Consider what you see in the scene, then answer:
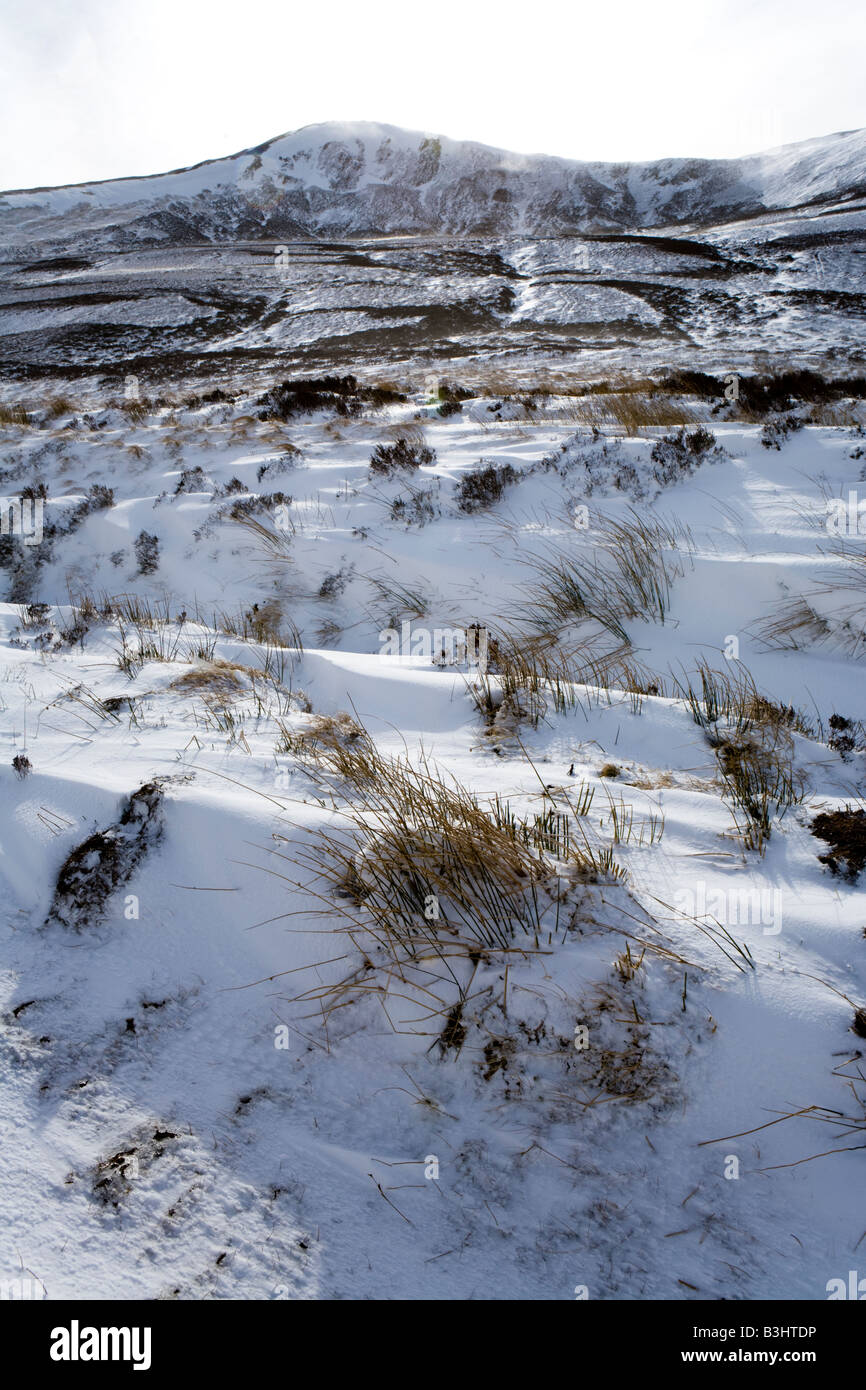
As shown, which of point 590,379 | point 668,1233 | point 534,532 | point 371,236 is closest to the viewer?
point 668,1233

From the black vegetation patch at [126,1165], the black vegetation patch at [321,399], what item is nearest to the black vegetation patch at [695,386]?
the black vegetation patch at [321,399]

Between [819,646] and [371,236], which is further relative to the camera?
[371,236]

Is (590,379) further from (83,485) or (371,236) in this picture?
(371,236)

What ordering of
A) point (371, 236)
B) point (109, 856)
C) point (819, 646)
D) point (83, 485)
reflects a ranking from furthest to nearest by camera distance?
point (371, 236) → point (83, 485) → point (819, 646) → point (109, 856)

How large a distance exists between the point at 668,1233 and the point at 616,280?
109ft

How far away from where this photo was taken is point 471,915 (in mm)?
2021

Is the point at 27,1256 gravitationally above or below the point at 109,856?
below

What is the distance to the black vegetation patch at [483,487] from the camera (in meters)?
6.37

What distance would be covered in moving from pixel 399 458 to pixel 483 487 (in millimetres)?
1533

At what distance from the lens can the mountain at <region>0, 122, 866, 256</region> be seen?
5131cm

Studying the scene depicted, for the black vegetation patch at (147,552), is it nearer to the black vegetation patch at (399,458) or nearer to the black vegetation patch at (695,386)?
the black vegetation patch at (399,458)

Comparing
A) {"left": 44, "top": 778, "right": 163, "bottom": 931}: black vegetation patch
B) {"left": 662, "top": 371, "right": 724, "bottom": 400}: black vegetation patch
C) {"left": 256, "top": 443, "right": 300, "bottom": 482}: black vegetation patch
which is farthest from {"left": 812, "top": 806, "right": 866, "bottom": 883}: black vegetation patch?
{"left": 662, "top": 371, "right": 724, "bottom": 400}: black vegetation patch

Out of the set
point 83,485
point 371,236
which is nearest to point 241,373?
point 83,485

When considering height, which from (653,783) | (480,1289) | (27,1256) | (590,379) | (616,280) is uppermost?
(616,280)
